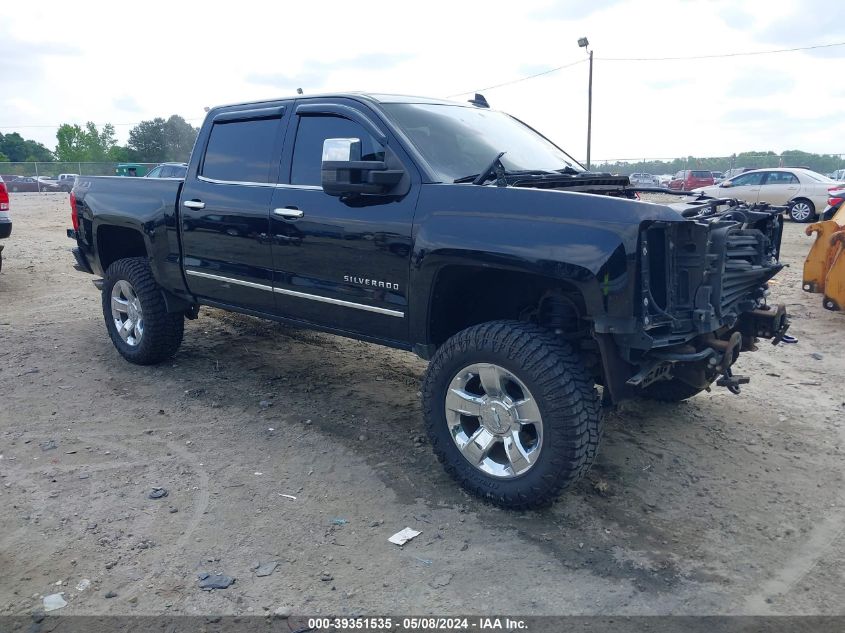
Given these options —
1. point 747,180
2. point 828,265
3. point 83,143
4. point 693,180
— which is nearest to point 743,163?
→ point 693,180

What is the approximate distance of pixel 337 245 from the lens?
434 cm

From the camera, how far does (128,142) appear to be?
167 feet

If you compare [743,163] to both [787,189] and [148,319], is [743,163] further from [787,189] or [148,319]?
[148,319]

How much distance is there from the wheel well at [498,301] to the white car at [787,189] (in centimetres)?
1571

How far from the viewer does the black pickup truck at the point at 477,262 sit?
3.39m

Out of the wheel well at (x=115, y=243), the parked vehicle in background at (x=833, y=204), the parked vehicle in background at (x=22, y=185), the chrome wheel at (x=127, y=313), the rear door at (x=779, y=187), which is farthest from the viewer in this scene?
the parked vehicle in background at (x=22, y=185)

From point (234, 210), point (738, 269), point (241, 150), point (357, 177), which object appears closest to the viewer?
point (738, 269)

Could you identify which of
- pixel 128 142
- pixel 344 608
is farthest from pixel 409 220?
pixel 128 142

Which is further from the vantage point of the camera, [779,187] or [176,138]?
[176,138]

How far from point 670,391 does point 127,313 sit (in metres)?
4.42

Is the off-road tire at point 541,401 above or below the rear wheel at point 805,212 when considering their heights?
below

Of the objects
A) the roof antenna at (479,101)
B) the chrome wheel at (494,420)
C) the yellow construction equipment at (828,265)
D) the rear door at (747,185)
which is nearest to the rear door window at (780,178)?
the rear door at (747,185)

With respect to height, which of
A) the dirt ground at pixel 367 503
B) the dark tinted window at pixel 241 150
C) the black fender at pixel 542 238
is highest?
the dark tinted window at pixel 241 150

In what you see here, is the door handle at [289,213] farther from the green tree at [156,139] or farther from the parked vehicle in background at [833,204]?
the green tree at [156,139]
